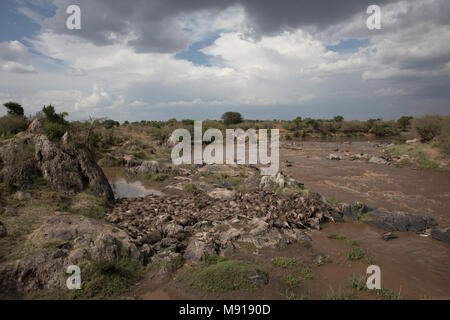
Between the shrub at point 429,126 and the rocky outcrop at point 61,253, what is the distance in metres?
36.0

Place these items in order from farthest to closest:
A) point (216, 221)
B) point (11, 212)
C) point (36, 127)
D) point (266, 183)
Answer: point (36, 127)
point (266, 183)
point (216, 221)
point (11, 212)

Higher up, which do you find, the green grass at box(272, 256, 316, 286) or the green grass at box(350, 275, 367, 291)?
the green grass at box(272, 256, 316, 286)

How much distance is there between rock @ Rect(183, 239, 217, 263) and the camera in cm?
653

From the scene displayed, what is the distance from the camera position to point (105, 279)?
5.30 m

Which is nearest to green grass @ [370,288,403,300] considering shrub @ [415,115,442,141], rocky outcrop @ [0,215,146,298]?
rocky outcrop @ [0,215,146,298]

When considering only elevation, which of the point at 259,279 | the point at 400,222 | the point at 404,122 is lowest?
the point at 259,279

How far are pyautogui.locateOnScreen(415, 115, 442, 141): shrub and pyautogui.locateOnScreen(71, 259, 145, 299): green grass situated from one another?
118 feet

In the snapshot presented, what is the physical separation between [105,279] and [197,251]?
237cm

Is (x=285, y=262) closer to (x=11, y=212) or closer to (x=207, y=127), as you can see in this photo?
(x=11, y=212)

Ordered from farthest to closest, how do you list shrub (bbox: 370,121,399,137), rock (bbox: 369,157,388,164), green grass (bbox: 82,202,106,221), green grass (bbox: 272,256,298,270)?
shrub (bbox: 370,121,399,137) → rock (bbox: 369,157,388,164) → green grass (bbox: 82,202,106,221) → green grass (bbox: 272,256,298,270)

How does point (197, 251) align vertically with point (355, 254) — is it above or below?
above

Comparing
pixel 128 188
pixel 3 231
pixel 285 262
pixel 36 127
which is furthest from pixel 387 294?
pixel 36 127

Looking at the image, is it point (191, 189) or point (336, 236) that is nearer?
→ point (336, 236)

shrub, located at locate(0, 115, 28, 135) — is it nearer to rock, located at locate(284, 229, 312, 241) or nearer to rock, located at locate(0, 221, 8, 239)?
rock, located at locate(0, 221, 8, 239)
